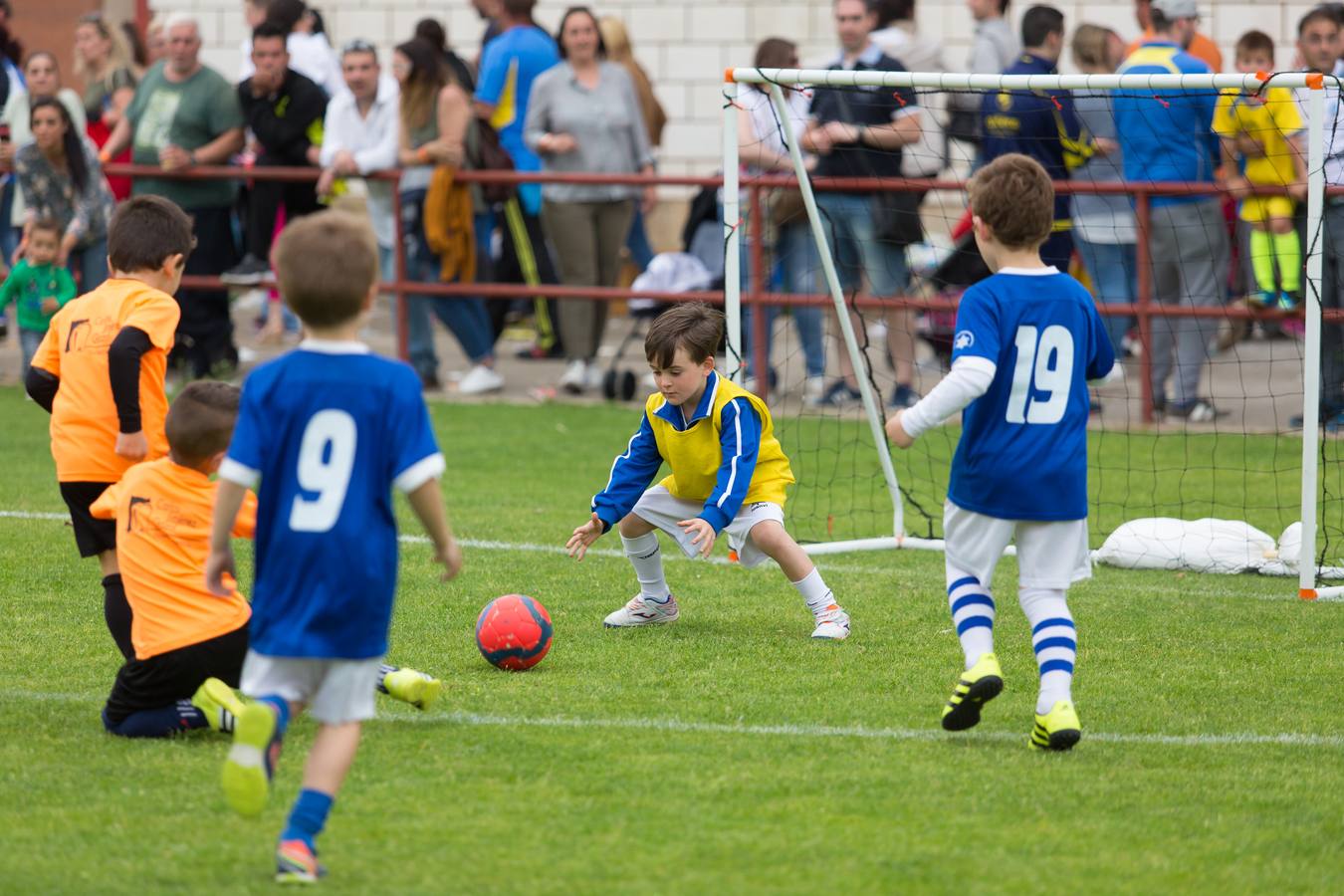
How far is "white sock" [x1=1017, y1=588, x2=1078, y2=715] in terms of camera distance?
470 centimetres

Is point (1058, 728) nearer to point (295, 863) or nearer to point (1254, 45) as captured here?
point (295, 863)

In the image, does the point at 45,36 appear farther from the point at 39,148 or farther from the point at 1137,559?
the point at 1137,559

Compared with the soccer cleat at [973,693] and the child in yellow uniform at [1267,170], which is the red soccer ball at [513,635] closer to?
the soccer cleat at [973,693]

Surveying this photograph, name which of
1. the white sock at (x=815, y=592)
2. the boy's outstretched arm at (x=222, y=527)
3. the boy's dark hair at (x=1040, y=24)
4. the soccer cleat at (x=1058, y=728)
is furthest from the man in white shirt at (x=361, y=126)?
the boy's outstretched arm at (x=222, y=527)

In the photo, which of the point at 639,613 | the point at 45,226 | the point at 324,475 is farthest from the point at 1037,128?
the point at 324,475

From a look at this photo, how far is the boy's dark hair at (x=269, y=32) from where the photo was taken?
12.1m

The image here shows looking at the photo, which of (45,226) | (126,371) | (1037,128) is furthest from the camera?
(1037,128)

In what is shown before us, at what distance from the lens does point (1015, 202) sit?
4727 millimetres

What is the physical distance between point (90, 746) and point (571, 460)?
209 inches

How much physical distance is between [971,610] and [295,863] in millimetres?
2004

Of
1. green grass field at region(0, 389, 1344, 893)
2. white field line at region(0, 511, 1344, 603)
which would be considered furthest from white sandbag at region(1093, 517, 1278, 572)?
white field line at region(0, 511, 1344, 603)

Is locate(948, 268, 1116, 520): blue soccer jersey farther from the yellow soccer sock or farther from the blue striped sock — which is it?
the yellow soccer sock

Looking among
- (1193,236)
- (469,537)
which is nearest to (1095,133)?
(1193,236)

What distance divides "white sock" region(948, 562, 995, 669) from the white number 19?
1.54 feet
